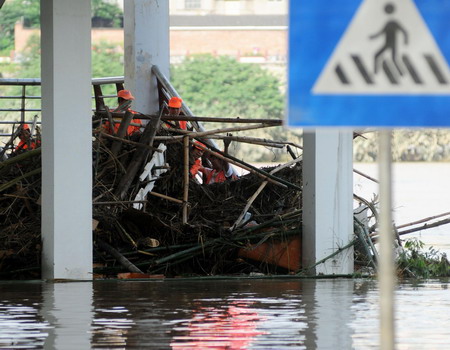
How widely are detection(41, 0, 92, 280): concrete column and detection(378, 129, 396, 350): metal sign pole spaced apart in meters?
9.84

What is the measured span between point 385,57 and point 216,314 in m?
6.50

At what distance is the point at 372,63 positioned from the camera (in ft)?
14.1

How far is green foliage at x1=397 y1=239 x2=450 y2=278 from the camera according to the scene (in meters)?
15.1

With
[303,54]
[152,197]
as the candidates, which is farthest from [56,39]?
[303,54]

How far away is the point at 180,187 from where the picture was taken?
52.9 feet

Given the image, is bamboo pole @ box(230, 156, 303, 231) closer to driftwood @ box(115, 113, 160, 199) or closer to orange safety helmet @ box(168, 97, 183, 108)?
driftwood @ box(115, 113, 160, 199)

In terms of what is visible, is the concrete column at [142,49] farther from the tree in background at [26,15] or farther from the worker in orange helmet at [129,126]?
the tree in background at [26,15]

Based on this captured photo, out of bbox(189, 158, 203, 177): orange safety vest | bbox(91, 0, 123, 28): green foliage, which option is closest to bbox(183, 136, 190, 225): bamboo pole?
bbox(189, 158, 203, 177): orange safety vest

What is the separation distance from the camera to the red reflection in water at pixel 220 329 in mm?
8484

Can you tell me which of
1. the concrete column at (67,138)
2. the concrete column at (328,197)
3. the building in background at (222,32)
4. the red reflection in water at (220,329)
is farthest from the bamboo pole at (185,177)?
the building in background at (222,32)

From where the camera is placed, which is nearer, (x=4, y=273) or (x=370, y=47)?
(x=370, y=47)

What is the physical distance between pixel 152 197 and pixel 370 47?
11723 millimetres

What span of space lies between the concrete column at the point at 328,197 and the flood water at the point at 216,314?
0.42 meters

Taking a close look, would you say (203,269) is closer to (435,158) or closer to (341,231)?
(341,231)
